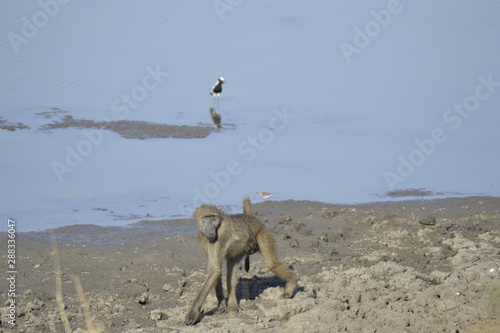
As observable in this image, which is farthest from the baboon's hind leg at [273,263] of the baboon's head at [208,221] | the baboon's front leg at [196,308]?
the baboon's front leg at [196,308]

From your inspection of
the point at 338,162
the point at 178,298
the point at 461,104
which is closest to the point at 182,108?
the point at 338,162

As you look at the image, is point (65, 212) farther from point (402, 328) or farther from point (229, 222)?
point (402, 328)

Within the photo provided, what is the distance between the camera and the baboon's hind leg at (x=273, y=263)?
9453 millimetres

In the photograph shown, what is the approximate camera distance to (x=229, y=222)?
9.18m

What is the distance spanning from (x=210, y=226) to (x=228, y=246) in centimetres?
38

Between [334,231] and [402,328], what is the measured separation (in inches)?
174

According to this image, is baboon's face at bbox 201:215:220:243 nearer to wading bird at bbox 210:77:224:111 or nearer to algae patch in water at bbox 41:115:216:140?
algae patch in water at bbox 41:115:216:140

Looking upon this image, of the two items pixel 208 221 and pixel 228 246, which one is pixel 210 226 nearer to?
pixel 208 221

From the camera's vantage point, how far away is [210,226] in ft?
29.2

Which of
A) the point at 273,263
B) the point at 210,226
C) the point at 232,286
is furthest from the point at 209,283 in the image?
the point at 273,263

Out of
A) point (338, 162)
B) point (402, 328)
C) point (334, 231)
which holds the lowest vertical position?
point (402, 328)

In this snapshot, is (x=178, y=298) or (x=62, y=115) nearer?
(x=178, y=298)

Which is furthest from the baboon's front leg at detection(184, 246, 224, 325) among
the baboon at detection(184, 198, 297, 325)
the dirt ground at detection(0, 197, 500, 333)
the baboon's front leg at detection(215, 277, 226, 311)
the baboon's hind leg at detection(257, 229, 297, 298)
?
the baboon's hind leg at detection(257, 229, 297, 298)

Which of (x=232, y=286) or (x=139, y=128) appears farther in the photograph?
(x=139, y=128)
